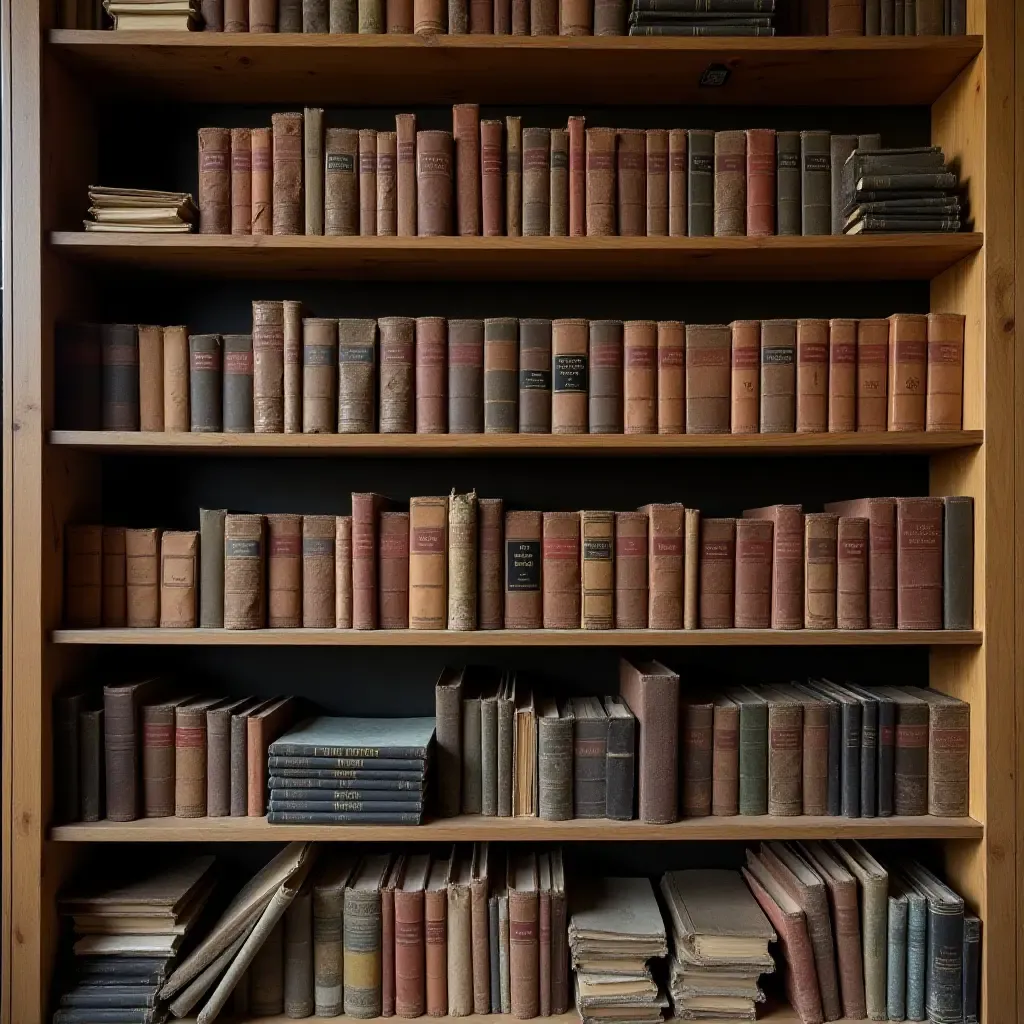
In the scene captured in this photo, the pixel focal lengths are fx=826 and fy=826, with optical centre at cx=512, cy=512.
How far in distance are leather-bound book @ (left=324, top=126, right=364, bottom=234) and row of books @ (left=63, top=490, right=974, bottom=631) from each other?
551mm

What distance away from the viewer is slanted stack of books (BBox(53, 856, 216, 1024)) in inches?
62.9

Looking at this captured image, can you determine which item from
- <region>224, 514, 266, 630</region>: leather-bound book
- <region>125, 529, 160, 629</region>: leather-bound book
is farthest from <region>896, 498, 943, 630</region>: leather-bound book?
<region>125, 529, 160, 629</region>: leather-bound book

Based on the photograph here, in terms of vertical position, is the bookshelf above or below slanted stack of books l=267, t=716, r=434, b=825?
above

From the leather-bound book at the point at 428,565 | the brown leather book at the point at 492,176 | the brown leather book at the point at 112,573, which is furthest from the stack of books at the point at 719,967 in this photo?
the brown leather book at the point at 492,176

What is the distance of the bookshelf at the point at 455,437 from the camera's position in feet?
5.24

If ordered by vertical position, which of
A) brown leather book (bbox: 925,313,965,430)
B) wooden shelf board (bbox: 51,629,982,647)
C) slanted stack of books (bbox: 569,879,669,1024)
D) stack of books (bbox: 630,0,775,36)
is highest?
stack of books (bbox: 630,0,775,36)

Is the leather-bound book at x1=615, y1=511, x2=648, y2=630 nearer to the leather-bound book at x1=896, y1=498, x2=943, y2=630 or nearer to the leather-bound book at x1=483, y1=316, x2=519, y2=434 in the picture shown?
the leather-bound book at x1=483, y1=316, x2=519, y2=434

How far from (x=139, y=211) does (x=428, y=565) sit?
91 cm

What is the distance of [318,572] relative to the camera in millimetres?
1676

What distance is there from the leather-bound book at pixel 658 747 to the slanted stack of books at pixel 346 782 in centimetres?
44

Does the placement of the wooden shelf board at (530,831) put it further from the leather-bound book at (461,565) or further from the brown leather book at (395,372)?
the brown leather book at (395,372)

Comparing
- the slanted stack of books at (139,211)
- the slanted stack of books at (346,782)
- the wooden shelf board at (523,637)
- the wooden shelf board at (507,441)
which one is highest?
the slanted stack of books at (139,211)

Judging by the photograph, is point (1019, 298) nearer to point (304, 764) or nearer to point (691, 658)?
point (691, 658)

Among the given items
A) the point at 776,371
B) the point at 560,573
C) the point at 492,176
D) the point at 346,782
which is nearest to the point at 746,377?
the point at 776,371
